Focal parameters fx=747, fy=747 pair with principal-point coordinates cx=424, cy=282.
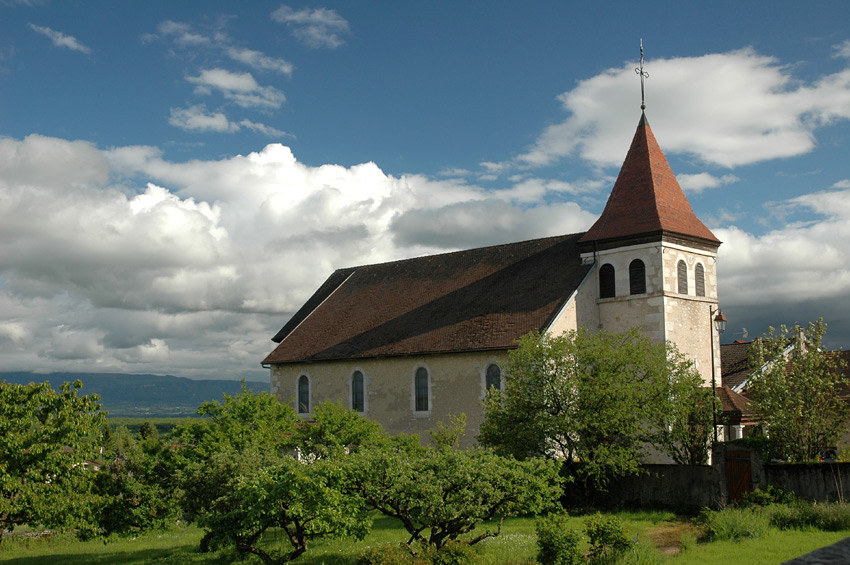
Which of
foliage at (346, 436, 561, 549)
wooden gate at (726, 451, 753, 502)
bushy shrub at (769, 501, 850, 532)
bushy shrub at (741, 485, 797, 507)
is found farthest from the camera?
wooden gate at (726, 451, 753, 502)

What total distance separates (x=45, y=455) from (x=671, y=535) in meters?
→ 15.2

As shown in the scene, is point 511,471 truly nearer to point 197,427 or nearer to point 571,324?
point 197,427

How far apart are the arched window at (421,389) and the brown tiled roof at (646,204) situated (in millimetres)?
8472

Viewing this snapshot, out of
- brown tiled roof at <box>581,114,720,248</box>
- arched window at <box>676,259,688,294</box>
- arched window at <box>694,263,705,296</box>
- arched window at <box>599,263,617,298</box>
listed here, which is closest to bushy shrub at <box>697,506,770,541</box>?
arched window at <box>676,259,688,294</box>

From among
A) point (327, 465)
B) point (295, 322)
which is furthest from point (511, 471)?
point (295, 322)

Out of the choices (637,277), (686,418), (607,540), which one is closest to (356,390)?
(637,277)

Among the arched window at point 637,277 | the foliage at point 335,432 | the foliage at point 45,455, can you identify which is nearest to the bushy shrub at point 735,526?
the foliage at point 335,432

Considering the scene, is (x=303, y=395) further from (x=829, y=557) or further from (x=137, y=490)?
(x=829, y=557)

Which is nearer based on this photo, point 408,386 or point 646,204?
point 646,204

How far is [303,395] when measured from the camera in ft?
114

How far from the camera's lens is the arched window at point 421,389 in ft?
100

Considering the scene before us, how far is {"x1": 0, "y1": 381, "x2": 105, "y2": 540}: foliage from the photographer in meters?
17.8

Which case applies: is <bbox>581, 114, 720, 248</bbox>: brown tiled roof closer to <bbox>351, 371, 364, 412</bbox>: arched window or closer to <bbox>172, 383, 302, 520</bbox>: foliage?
A: <bbox>351, 371, 364, 412</bbox>: arched window

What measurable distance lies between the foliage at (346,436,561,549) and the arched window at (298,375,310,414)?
21.0 metres
